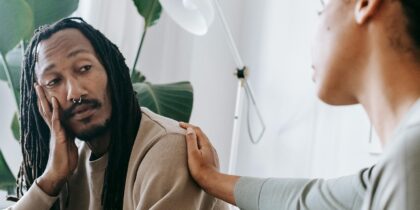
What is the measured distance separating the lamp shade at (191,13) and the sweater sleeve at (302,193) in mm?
448

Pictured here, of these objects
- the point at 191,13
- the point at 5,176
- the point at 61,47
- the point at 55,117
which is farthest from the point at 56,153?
the point at 191,13

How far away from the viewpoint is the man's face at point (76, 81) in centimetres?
81

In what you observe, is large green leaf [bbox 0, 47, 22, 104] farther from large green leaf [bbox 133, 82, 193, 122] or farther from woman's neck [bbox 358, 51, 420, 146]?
woman's neck [bbox 358, 51, 420, 146]

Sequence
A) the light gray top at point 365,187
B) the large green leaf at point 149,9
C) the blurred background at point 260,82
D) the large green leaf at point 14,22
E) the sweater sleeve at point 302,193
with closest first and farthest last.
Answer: the light gray top at point 365,187, the sweater sleeve at point 302,193, the large green leaf at point 14,22, the large green leaf at point 149,9, the blurred background at point 260,82

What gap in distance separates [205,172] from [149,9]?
21.4 inches

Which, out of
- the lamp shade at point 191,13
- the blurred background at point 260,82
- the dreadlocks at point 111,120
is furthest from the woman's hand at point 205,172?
the blurred background at point 260,82

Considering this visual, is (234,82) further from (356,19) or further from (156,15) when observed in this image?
(356,19)

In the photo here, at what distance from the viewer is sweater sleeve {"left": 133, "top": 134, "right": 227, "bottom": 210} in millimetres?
760

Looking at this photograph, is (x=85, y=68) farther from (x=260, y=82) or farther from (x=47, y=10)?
(x=260, y=82)

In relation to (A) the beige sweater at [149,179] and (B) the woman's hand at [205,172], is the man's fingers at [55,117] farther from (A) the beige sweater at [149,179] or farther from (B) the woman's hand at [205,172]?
(B) the woman's hand at [205,172]

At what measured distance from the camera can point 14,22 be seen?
1123mm

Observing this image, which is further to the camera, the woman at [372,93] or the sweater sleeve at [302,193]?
the sweater sleeve at [302,193]

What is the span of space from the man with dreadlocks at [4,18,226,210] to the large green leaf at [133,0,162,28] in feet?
1.19

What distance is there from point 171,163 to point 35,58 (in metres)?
0.31
